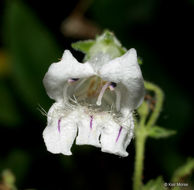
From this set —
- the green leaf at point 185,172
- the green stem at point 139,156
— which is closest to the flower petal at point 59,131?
the green stem at point 139,156

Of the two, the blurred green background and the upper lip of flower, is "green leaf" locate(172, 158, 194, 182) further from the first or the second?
the blurred green background

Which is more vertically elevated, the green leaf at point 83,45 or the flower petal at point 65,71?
the green leaf at point 83,45

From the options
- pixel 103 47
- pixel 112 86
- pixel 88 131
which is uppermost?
pixel 103 47

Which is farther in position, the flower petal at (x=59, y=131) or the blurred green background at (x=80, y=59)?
the blurred green background at (x=80, y=59)

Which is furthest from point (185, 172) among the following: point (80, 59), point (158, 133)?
point (80, 59)

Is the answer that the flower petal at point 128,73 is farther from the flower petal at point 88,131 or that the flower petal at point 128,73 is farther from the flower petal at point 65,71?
the flower petal at point 88,131

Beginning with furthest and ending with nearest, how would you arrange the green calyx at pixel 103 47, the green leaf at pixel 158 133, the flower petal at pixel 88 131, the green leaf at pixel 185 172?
the green leaf at pixel 158 133, the green leaf at pixel 185 172, the green calyx at pixel 103 47, the flower petal at pixel 88 131

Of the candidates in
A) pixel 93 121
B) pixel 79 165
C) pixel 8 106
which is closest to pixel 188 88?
pixel 79 165

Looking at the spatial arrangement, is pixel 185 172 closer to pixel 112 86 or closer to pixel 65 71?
pixel 112 86
